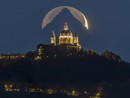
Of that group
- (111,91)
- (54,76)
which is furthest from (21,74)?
(111,91)

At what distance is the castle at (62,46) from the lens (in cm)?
9919

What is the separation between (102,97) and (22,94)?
7400mm

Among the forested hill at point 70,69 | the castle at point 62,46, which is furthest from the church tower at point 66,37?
the forested hill at point 70,69

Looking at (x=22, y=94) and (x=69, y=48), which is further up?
(x=69, y=48)

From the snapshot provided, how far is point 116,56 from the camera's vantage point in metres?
98.9

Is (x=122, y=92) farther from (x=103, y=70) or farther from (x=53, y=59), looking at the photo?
(x=53, y=59)

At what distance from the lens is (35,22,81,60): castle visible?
99188 mm

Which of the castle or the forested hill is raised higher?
the castle

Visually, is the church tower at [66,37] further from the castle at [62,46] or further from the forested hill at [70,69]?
the forested hill at [70,69]

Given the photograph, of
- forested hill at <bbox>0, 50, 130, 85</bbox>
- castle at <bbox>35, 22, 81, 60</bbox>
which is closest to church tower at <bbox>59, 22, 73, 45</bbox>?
castle at <bbox>35, 22, 81, 60</bbox>

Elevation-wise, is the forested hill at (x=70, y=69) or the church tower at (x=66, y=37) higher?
the church tower at (x=66, y=37)

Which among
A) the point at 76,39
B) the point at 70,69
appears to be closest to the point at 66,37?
the point at 76,39

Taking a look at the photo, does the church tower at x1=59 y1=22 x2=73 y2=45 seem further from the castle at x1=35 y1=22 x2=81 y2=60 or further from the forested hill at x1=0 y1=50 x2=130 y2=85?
the forested hill at x1=0 y1=50 x2=130 y2=85

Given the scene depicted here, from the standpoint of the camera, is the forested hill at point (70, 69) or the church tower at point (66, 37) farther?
the church tower at point (66, 37)
